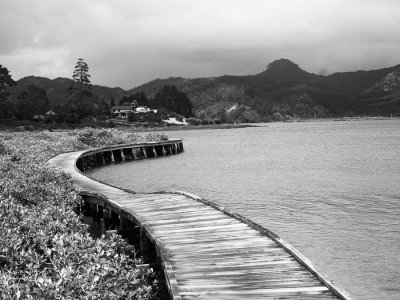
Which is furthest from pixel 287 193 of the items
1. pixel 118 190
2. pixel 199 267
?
pixel 199 267

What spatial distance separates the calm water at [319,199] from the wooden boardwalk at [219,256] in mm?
3488

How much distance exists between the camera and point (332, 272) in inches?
569

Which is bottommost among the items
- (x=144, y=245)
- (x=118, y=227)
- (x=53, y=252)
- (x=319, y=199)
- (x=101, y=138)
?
(x=319, y=199)

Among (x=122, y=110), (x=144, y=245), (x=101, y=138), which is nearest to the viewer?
(x=144, y=245)

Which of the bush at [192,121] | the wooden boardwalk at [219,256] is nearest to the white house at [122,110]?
the bush at [192,121]

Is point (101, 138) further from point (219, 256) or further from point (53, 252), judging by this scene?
point (219, 256)

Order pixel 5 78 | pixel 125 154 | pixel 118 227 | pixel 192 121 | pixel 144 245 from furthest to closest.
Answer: pixel 192 121 < pixel 5 78 < pixel 125 154 < pixel 118 227 < pixel 144 245

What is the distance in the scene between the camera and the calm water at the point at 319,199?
1508 centimetres

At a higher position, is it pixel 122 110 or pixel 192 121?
pixel 122 110

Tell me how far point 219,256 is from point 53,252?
4.10m

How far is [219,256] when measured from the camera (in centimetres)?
1067

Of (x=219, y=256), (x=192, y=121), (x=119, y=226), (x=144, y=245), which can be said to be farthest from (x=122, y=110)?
(x=219, y=256)

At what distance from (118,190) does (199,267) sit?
12365 millimetres

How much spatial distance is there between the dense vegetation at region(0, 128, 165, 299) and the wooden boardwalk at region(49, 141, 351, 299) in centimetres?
87
